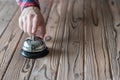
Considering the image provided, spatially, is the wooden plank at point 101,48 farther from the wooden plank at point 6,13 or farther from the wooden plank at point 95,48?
the wooden plank at point 6,13

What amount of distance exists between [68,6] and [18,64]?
93 cm

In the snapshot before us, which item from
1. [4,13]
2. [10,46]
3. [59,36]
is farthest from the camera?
[4,13]

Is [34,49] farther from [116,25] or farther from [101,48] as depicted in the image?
[116,25]

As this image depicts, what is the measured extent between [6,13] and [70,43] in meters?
0.69

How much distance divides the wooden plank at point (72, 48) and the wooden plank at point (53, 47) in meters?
0.02

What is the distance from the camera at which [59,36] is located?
162 centimetres

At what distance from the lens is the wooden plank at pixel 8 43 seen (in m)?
1.34

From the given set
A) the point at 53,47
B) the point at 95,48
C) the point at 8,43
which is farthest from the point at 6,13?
the point at 95,48

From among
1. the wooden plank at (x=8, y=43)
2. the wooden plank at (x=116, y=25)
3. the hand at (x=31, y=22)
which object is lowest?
the wooden plank at (x=116, y=25)

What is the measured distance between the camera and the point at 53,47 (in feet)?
4.89

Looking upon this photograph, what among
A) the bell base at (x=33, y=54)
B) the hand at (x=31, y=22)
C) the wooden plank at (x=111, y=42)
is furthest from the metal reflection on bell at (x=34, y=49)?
the wooden plank at (x=111, y=42)

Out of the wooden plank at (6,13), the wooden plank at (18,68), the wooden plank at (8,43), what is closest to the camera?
the wooden plank at (18,68)

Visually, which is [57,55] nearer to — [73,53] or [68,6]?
[73,53]

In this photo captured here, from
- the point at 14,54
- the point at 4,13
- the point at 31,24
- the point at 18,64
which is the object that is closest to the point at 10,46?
the point at 14,54
